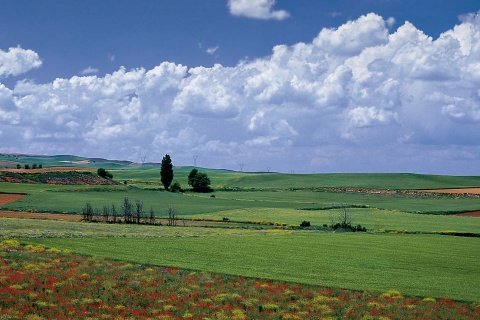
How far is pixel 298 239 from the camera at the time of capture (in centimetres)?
6369

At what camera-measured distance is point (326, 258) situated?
48.6 m

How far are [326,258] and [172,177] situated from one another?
131 m

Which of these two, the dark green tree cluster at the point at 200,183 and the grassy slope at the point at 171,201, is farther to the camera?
the dark green tree cluster at the point at 200,183

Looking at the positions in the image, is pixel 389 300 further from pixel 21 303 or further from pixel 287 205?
pixel 287 205

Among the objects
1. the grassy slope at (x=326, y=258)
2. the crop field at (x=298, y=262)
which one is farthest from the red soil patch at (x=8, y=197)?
the grassy slope at (x=326, y=258)

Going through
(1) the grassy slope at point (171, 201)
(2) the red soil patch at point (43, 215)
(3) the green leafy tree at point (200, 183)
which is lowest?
(2) the red soil patch at point (43, 215)

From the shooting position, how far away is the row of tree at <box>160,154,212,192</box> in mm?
174250

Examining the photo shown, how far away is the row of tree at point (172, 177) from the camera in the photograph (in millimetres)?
174250

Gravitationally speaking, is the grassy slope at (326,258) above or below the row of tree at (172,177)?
below

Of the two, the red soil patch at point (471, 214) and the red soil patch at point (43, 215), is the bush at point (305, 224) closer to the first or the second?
the red soil patch at point (43, 215)

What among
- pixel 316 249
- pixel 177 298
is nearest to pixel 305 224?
pixel 316 249

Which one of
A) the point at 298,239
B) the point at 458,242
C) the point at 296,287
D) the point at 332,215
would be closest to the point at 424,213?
the point at 332,215

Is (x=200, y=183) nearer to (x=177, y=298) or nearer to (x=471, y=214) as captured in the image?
→ (x=471, y=214)

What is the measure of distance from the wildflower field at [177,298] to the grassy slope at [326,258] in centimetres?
279
